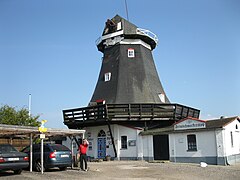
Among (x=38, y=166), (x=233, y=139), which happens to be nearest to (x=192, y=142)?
(x=233, y=139)

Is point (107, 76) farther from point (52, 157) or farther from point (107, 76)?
point (52, 157)

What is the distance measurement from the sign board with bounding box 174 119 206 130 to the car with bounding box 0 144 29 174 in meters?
11.3

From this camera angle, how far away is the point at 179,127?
2003cm

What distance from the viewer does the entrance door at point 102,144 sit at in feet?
82.0

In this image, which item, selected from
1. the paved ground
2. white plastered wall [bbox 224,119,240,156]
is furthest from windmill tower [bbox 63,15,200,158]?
the paved ground

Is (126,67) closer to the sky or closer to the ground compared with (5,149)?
closer to the sky

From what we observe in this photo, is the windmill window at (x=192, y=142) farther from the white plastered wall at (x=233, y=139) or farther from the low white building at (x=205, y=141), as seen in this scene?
the white plastered wall at (x=233, y=139)

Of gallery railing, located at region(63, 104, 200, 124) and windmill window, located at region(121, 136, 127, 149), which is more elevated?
gallery railing, located at region(63, 104, 200, 124)

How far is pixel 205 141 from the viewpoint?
18.7 meters

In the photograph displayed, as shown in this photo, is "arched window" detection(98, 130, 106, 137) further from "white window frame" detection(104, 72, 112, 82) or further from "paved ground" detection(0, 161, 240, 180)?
"paved ground" detection(0, 161, 240, 180)

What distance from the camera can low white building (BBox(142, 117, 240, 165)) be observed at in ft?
58.9

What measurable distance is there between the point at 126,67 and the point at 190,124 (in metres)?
11.1

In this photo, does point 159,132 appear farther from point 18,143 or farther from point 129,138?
point 18,143

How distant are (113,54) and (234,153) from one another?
1595 centimetres
